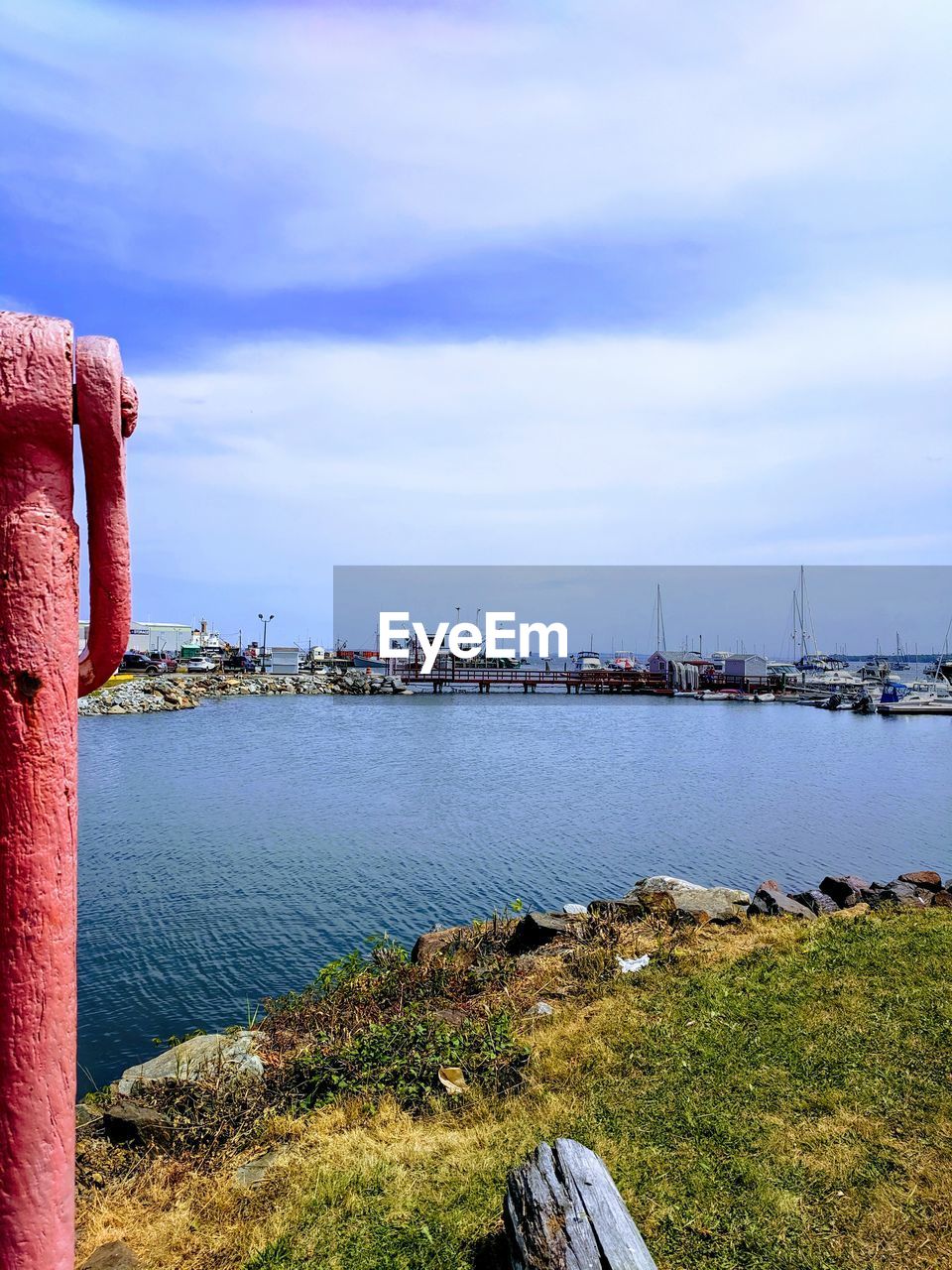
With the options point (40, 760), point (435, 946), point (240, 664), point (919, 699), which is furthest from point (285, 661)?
point (40, 760)

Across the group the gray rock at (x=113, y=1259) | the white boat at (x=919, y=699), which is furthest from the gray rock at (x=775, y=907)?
the white boat at (x=919, y=699)

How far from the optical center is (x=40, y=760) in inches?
79.9

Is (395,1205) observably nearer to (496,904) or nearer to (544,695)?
(496,904)

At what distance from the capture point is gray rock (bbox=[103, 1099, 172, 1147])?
5.69 meters

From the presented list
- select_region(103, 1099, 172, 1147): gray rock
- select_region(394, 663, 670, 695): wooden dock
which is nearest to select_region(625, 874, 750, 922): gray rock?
select_region(103, 1099, 172, 1147): gray rock

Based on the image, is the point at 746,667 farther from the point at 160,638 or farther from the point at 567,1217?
the point at 567,1217

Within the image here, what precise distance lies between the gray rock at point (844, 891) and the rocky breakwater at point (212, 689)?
43388 millimetres

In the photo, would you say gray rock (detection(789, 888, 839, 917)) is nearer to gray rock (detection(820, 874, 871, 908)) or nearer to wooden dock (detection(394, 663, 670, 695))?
gray rock (detection(820, 874, 871, 908))

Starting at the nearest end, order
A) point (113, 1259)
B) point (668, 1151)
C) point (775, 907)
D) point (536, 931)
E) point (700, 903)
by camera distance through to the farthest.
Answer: point (113, 1259) → point (668, 1151) → point (536, 931) → point (775, 907) → point (700, 903)

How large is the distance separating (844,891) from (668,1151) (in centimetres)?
837

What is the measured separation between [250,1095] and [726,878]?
42.0 ft

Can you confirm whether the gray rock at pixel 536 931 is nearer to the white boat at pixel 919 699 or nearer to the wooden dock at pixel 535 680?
the white boat at pixel 919 699

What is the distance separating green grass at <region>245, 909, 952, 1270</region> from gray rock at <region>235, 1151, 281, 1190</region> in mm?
224

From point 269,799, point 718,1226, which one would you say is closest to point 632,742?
point 269,799
